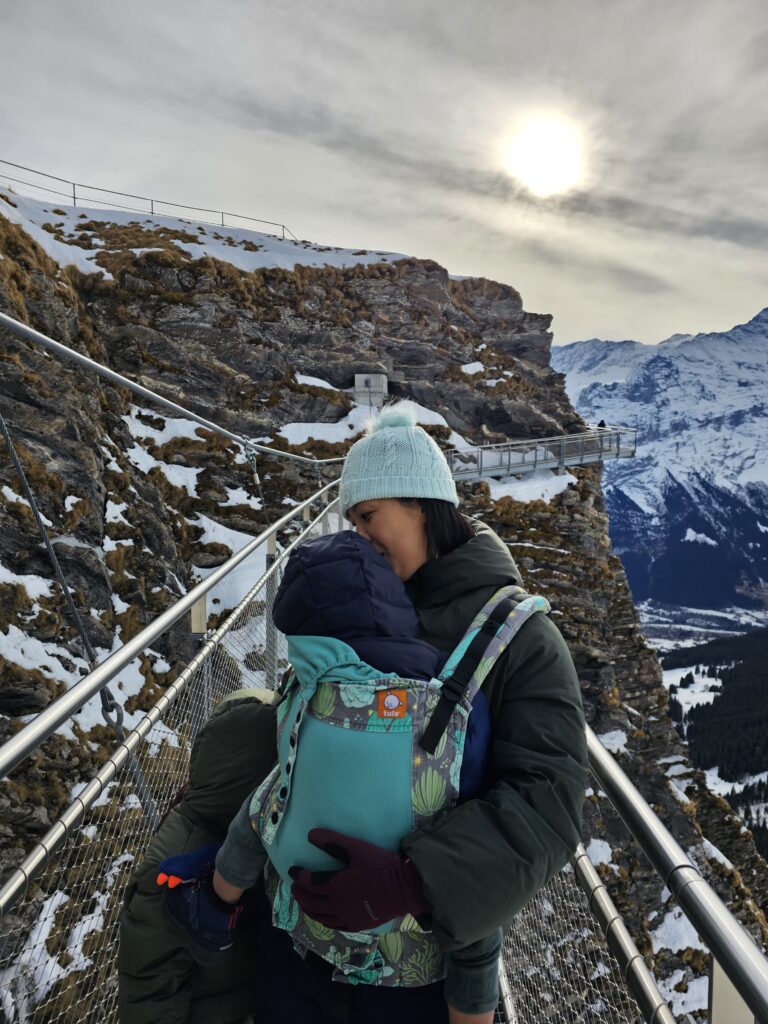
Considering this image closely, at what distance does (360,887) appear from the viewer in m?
1.05

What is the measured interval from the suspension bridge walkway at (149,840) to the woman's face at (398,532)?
0.69m

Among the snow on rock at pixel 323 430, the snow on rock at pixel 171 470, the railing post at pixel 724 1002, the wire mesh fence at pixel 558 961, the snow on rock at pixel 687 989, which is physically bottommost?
the snow on rock at pixel 687 989

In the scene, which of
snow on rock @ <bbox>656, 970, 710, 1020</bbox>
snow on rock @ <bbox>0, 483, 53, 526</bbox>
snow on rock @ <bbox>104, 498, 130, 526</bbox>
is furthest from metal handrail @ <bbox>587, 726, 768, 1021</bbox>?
snow on rock @ <bbox>656, 970, 710, 1020</bbox>

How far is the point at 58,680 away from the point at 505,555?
596cm

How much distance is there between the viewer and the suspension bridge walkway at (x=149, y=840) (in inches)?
44.3

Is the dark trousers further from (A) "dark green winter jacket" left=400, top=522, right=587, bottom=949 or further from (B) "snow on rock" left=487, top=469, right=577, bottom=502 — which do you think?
(B) "snow on rock" left=487, top=469, right=577, bottom=502

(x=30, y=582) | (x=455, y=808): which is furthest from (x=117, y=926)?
(x=30, y=582)

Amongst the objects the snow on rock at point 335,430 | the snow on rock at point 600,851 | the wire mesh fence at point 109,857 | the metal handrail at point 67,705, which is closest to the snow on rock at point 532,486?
the snow on rock at point 335,430

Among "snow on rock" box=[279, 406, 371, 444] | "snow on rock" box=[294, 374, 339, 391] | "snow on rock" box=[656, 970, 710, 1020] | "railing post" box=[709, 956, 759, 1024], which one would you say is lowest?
"snow on rock" box=[656, 970, 710, 1020]

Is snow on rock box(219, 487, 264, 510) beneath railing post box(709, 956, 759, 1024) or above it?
above

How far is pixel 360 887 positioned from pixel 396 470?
0.88 m

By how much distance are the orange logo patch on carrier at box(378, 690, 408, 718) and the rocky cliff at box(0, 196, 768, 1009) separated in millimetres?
4190

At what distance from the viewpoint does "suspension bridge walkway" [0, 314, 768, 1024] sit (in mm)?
1124

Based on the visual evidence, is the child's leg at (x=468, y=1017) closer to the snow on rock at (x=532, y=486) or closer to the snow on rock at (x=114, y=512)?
the snow on rock at (x=114, y=512)
